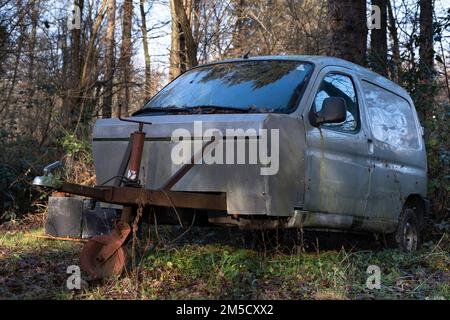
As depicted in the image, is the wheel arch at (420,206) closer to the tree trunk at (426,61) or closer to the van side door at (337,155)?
the van side door at (337,155)

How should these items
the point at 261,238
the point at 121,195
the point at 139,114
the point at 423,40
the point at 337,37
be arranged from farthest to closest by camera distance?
1. the point at 423,40
2. the point at 337,37
3. the point at 261,238
4. the point at 139,114
5. the point at 121,195

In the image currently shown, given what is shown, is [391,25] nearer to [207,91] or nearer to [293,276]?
[207,91]

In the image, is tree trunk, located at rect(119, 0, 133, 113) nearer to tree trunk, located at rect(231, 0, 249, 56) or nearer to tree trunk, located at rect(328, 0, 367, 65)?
tree trunk, located at rect(231, 0, 249, 56)

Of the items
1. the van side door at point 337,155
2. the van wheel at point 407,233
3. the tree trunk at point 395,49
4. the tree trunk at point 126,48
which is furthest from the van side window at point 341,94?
the tree trunk at point 126,48

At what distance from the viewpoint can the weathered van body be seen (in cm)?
500

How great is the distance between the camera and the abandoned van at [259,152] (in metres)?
4.93

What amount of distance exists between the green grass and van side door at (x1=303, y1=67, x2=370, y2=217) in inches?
22.4

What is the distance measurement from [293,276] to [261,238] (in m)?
1.23

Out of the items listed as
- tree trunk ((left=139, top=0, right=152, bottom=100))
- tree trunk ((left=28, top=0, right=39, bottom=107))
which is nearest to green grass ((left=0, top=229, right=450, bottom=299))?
tree trunk ((left=28, top=0, right=39, bottom=107))

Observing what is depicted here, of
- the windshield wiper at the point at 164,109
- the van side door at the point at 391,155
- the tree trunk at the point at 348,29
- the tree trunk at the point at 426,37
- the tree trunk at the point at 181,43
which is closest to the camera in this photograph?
the windshield wiper at the point at 164,109

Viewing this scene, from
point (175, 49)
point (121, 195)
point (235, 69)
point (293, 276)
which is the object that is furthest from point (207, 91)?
point (175, 49)

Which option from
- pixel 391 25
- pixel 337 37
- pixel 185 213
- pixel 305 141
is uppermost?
pixel 391 25

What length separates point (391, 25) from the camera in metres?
14.9

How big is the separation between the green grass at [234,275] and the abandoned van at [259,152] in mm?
349
